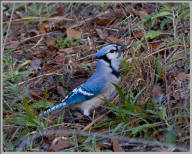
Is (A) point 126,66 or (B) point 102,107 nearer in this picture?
(B) point 102,107

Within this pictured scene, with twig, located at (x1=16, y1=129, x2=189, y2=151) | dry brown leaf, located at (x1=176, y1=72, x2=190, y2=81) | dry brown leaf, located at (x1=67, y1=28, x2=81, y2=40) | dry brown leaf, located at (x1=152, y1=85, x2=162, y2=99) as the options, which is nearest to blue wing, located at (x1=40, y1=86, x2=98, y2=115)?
twig, located at (x1=16, y1=129, x2=189, y2=151)

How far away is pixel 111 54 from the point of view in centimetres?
399

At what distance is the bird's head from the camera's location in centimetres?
396

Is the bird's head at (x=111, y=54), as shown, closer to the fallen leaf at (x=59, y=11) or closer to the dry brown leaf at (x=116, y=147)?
the dry brown leaf at (x=116, y=147)

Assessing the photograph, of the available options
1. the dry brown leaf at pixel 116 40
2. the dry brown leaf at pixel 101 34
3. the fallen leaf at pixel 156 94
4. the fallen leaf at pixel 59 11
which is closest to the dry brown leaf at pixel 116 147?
the fallen leaf at pixel 156 94

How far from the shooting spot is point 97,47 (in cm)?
502

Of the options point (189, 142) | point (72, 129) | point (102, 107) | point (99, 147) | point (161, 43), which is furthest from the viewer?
point (161, 43)

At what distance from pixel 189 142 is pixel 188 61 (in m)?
1.36

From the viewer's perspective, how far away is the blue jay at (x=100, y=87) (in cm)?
387

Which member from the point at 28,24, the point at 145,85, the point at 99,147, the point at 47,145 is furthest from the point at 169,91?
the point at 28,24

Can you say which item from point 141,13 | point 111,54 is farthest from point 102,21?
point 111,54

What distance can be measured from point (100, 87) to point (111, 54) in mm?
429

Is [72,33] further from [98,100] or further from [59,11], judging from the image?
[98,100]

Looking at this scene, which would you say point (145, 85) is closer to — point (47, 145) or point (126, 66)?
point (126, 66)
